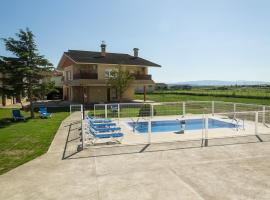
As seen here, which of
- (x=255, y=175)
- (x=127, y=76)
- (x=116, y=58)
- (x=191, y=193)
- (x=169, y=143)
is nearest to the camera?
(x=191, y=193)

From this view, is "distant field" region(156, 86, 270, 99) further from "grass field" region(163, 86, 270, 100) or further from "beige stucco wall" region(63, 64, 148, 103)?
"beige stucco wall" region(63, 64, 148, 103)

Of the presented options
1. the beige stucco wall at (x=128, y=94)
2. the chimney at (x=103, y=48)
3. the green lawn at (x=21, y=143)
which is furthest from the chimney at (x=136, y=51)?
the green lawn at (x=21, y=143)

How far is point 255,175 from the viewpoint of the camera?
7.70 m

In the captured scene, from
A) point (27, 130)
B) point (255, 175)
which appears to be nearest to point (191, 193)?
point (255, 175)

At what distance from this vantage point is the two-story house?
3412cm

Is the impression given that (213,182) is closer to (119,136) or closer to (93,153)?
(93,153)

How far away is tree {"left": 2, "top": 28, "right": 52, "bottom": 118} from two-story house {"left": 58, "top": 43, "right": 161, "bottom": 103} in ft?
38.9

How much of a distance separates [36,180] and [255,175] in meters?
6.83

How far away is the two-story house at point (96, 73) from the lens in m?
34.1

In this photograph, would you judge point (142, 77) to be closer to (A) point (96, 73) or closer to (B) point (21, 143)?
(A) point (96, 73)

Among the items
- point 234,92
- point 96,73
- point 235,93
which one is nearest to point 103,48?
point 96,73

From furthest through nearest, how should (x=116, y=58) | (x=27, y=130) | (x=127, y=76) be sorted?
(x=116, y=58), (x=127, y=76), (x=27, y=130)

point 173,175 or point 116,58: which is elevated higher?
point 116,58

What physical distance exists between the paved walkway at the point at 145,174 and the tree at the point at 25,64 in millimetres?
11521
